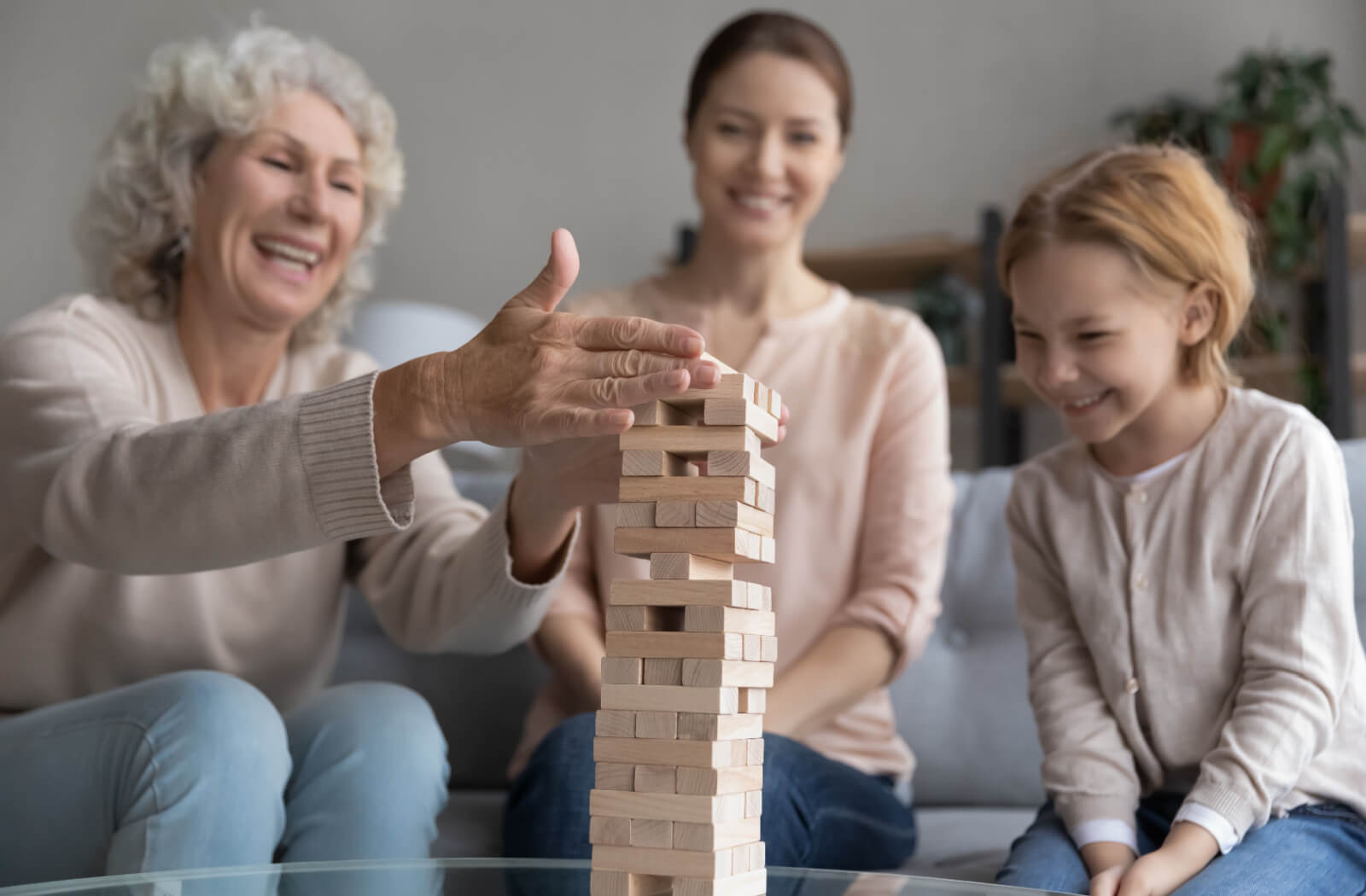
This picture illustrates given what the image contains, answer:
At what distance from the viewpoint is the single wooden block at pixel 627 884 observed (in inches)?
29.9

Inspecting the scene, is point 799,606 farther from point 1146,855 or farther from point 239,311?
point 239,311

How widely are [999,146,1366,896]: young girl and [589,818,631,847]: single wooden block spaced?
17.5 inches

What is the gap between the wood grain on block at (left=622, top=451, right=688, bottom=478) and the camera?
791 mm

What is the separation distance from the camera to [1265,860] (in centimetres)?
101

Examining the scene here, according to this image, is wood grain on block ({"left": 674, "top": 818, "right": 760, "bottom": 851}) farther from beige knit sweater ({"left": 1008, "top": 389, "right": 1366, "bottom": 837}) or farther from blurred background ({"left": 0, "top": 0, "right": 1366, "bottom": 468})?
blurred background ({"left": 0, "top": 0, "right": 1366, "bottom": 468})

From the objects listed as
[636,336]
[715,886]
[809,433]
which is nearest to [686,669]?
[715,886]

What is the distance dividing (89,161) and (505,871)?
12.3 ft

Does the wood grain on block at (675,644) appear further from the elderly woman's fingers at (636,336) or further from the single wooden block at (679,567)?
the elderly woman's fingers at (636,336)

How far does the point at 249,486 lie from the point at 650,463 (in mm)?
382

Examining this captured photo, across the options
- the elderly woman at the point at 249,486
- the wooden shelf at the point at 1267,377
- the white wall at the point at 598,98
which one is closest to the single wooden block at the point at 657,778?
the elderly woman at the point at 249,486

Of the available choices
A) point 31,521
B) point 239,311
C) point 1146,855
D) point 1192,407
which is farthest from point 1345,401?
point 31,521

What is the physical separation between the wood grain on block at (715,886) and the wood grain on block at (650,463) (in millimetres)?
244

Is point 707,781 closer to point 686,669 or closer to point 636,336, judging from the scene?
point 686,669

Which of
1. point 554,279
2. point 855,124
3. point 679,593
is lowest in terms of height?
point 679,593
